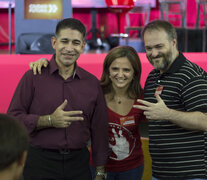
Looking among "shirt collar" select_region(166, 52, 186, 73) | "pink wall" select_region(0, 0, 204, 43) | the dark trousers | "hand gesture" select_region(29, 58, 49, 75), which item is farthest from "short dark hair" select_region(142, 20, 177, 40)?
"pink wall" select_region(0, 0, 204, 43)

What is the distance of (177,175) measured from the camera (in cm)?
161

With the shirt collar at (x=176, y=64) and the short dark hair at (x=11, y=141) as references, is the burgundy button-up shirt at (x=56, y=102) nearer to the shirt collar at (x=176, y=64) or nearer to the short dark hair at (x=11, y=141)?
the shirt collar at (x=176, y=64)

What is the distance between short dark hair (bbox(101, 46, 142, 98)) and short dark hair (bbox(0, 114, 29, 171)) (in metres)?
1.05

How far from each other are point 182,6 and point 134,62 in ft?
18.3

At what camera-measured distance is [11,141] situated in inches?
33.9

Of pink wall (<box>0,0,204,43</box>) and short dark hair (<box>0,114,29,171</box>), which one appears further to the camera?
pink wall (<box>0,0,204,43</box>)

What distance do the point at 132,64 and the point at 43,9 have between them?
2.40 meters

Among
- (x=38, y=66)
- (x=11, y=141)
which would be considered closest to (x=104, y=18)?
(x=38, y=66)

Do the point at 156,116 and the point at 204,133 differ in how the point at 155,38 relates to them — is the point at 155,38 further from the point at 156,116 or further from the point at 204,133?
the point at 204,133

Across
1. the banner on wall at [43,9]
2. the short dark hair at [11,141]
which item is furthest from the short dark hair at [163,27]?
the banner on wall at [43,9]

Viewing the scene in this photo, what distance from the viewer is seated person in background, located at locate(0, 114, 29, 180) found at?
0.85 meters

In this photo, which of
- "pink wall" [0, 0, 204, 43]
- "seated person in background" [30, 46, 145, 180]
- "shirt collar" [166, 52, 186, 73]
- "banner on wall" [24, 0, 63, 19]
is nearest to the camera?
"shirt collar" [166, 52, 186, 73]

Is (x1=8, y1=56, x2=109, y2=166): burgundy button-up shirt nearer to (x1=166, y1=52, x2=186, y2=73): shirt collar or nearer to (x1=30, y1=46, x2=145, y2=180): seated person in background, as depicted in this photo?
(x1=30, y1=46, x2=145, y2=180): seated person in background

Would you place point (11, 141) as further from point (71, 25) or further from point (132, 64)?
point (132, 64)
